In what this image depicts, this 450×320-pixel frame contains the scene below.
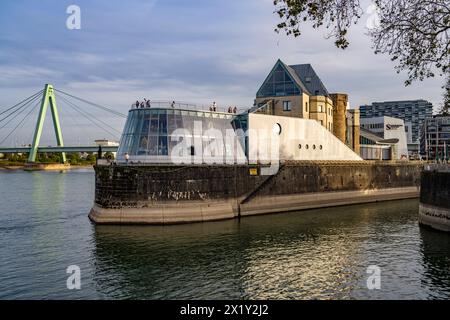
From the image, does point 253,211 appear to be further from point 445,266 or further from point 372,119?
point 372,119

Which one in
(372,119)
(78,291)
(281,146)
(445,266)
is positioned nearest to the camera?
(78,291)

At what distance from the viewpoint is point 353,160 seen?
6412 centimetres

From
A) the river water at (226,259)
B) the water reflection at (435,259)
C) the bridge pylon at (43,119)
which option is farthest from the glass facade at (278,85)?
the bridge pylon at (43,119)

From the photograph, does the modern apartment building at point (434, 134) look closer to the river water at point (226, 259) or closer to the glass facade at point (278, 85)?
the glass facade at point (278, 85)

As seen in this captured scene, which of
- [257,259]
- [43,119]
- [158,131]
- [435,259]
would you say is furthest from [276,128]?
[43,119]

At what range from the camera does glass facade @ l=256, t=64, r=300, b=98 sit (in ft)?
212

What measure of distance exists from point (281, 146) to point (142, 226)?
952 inches

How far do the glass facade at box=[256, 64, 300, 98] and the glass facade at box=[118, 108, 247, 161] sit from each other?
64.7 ft

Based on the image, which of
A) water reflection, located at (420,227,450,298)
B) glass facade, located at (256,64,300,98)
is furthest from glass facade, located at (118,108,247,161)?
water reflection, located at (420,227,450,298)

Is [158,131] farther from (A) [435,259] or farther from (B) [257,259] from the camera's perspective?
(A) [435,259]

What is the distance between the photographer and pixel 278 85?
2576 inches

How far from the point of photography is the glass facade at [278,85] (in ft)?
212
